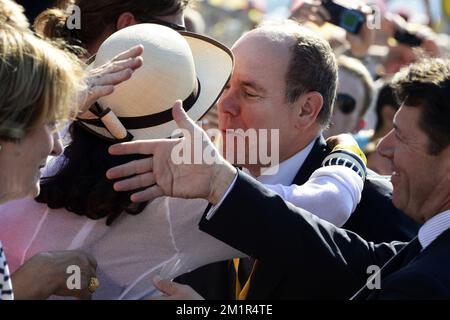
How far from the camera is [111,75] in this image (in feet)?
7.62

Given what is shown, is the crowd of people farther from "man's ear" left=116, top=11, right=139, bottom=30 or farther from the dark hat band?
"man's ear" left=116, top=11, right=139, bottom=30

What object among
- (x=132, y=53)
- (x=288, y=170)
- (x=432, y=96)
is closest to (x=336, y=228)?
(x=432, y=96)

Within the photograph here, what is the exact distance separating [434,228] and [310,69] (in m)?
1.06

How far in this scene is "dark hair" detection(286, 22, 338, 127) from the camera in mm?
3318

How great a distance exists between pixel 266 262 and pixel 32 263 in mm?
681

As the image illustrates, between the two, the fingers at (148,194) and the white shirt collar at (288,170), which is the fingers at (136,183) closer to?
the fingers at (148,194)

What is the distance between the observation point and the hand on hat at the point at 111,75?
2303 millimetres

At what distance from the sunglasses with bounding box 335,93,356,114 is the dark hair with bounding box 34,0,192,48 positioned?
7.87 feet

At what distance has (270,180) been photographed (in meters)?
3.17

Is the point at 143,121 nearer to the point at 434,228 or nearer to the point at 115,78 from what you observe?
the point at 115,78

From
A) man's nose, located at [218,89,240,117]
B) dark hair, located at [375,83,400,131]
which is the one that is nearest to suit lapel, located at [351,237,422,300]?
man's nose, located at [218,89,240,117]

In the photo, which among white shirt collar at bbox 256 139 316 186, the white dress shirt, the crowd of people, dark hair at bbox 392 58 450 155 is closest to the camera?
the crowd of people
